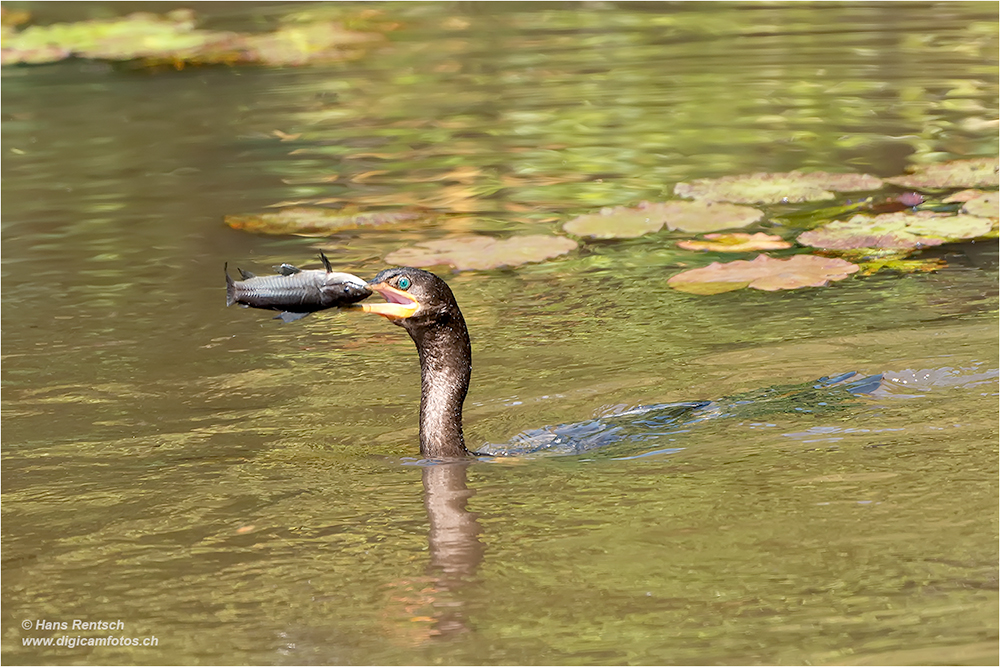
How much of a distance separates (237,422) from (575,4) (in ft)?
34.7

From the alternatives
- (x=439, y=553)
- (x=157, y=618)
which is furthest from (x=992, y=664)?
(x=157, y=618)

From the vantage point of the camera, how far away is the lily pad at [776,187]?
26.6 ft

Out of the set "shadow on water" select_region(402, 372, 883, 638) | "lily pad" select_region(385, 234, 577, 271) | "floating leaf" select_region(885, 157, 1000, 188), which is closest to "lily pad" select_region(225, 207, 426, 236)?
"lily pad" select_region(385, 234, 577, 271)

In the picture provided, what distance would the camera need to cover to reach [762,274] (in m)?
6.81

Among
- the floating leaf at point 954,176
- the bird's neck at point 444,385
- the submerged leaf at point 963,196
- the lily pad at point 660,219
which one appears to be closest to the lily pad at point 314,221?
the lily pad at point 660,219

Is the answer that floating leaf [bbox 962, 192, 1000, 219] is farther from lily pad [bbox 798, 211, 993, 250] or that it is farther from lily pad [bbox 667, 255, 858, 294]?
lily pad [bbox 667, 255, 858, 294]

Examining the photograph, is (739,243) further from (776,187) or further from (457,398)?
(457,398)

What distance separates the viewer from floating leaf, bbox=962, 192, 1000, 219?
7383 millimetres

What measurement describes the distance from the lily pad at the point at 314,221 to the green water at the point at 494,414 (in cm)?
11

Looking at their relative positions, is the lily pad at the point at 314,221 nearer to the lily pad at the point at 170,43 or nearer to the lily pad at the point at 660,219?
the lily pad at the point at 660,219

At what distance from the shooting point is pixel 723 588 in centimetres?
377

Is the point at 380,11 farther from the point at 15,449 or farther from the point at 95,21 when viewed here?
the point at 15,449

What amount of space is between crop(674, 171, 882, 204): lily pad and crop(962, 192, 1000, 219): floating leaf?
64 centimetres

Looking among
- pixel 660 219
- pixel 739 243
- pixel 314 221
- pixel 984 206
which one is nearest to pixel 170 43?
pixel 314 221
